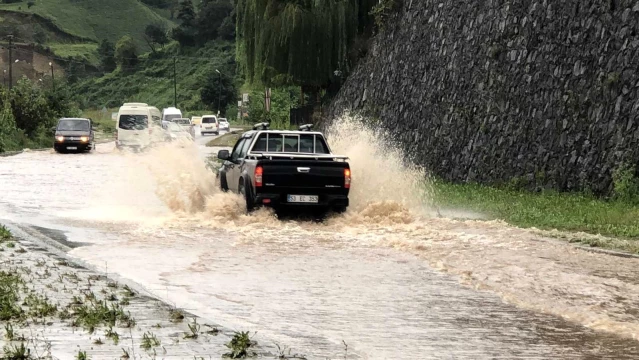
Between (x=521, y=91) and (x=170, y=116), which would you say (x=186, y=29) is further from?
(x=521, y=91)

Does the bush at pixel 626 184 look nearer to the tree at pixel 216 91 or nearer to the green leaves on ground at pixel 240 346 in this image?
the green leaves on ground at pixel 240 346

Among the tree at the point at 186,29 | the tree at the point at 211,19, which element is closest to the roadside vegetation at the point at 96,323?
the tree at the point at 211,19

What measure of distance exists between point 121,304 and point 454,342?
10.7 feet

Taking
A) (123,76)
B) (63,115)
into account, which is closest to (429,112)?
(63,115)

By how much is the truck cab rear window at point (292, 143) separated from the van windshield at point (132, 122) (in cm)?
3391

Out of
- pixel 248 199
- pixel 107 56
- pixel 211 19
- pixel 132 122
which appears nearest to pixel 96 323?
pixel 248 199

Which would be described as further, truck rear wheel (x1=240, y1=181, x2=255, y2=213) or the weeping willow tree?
the weeping willow tree

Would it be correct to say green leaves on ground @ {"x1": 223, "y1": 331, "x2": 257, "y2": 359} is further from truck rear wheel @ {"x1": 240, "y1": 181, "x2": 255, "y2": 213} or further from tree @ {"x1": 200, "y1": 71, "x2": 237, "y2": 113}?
tree @ {"x1": 200, "y1": 71, "x2": 237, "y2": 113}

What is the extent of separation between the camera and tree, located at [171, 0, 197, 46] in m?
178

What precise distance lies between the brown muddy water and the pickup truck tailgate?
0.71 meters

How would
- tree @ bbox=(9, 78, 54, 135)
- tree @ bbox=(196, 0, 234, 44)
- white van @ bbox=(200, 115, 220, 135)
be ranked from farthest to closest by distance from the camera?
tree @ bbox=(196, 0, 234, 44)
white van @ bbox=(200, 115, 220, 135)
tree @ bbox=(9, 78, 54, 135)

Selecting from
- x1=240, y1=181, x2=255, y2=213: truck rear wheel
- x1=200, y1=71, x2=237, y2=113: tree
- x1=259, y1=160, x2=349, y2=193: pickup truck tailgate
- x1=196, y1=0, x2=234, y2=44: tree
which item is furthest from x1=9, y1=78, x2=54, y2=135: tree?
x1=196, y1=0, x2=234, y2=44: tree

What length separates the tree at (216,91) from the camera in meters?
143

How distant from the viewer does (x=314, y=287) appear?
38.0 ft
